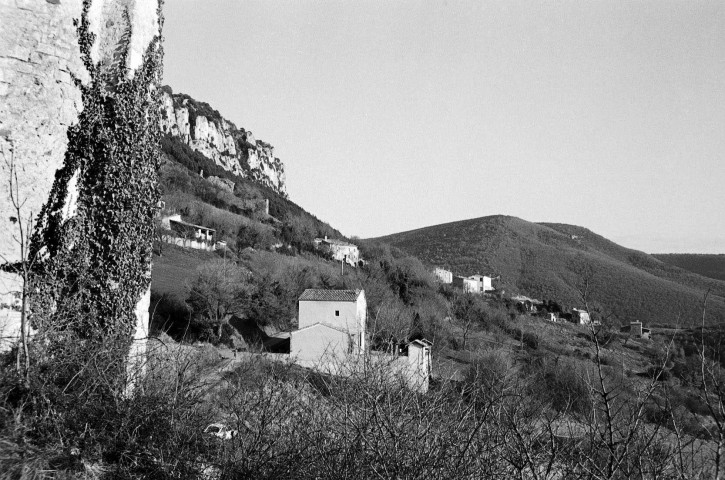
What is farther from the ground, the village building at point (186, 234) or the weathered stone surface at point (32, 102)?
the village building at point (186, 234)

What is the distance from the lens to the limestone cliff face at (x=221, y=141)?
282 ft

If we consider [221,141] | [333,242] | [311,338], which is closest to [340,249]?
[333,242]

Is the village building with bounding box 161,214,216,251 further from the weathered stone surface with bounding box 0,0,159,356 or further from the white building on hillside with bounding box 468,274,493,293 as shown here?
the weathered stone surface with bounding box 0,0,159,356

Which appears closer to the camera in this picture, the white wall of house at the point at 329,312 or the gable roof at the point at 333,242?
the white wall of house at the point at 329,312

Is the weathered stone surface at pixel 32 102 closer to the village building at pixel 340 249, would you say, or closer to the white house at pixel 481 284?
the village building at pixel 340 249

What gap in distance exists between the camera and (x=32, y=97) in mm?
6590

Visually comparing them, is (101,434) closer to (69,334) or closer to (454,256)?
(69,334)

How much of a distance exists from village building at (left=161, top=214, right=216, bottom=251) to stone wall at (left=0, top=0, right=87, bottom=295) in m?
35.1

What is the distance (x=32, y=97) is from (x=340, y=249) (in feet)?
171

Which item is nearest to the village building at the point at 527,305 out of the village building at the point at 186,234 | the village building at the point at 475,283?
the village building at the point at 475,283

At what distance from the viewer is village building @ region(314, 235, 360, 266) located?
185 ft

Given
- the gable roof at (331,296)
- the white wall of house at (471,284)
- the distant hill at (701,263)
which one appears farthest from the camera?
the distant hill at (701,263)

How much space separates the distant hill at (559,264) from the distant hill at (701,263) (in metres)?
6.14

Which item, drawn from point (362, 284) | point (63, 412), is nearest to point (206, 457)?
point (63, 412)
